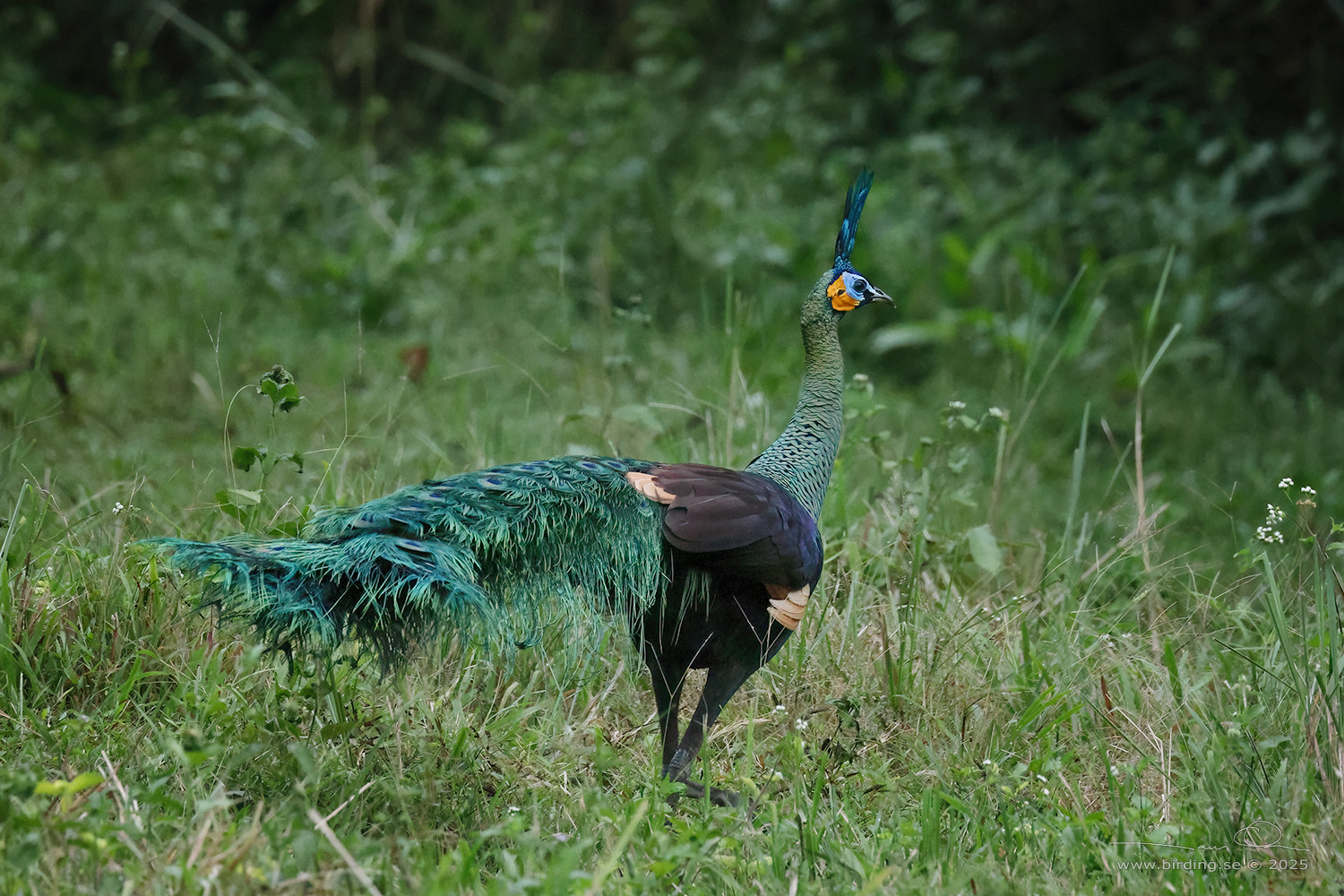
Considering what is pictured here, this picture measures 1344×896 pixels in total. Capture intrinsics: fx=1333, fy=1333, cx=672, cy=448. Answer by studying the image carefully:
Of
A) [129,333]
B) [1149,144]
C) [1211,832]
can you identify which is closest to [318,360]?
[129,333]

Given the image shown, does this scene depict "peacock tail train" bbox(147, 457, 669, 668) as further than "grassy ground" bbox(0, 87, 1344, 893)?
No

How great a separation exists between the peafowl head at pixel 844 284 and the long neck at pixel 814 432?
35mm

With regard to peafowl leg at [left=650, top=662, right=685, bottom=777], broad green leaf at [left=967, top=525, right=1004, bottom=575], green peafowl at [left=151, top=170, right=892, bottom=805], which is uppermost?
green peafowl at [left=151, top=170, right=892, bottom=805]

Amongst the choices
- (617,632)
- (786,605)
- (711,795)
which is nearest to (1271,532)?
(786,605)

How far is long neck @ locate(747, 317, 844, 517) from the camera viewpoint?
125 inches

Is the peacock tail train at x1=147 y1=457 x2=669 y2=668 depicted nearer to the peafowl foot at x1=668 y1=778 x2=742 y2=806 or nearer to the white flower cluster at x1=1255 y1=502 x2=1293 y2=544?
the peafowl foot at x1=668 y1=778 x2=742 y2=806

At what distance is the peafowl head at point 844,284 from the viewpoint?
335cm

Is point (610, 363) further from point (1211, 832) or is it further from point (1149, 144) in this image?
point (1149, 144)

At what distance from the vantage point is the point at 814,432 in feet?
10.7

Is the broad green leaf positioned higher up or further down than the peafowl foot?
higher up

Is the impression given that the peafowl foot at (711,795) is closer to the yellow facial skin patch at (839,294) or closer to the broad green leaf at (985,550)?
the broad green leaf at (985,550)

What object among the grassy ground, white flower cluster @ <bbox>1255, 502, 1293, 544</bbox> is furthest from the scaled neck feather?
white flower cluster @ <bbox>1255, 502, 1293, 544</bbox>

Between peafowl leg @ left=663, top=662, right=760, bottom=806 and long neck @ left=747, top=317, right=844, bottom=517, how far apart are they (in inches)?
17.2

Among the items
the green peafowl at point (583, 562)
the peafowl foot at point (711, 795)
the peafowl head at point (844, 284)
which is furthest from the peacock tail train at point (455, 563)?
the peafowl head at point (844, 284)
